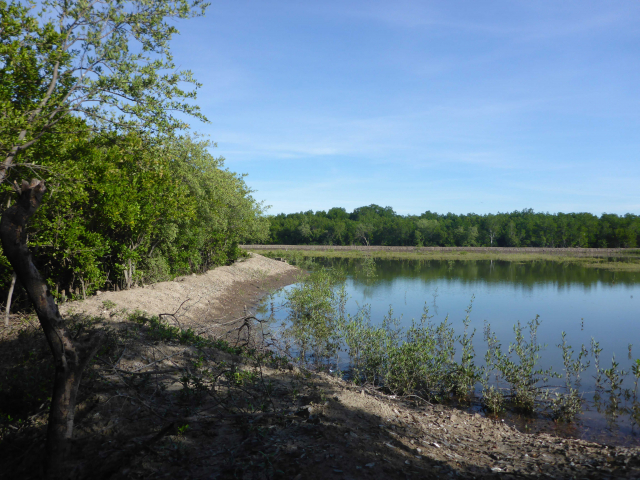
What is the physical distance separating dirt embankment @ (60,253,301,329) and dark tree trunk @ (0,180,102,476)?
5873mm

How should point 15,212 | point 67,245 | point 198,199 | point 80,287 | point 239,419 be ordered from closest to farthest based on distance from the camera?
point 15,212
point 239,419
point 67,245
point 80,287
point 198,199

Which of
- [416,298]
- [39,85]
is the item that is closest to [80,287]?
[39,85]

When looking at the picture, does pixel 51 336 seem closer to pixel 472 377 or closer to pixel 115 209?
pixel 472 377

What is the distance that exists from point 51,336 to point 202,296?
1781 cm

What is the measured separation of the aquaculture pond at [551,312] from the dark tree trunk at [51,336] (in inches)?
360

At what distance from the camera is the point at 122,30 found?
10656mm

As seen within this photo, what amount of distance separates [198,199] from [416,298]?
53.3 ft

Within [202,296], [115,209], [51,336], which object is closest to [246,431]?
[51,336]

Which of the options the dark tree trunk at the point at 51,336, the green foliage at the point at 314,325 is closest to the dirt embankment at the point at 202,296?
the green foliage at the point at 314,325

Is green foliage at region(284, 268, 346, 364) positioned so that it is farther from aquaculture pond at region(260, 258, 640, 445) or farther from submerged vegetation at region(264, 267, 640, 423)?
aquaculture pond at region(260, 258, 640, 445)

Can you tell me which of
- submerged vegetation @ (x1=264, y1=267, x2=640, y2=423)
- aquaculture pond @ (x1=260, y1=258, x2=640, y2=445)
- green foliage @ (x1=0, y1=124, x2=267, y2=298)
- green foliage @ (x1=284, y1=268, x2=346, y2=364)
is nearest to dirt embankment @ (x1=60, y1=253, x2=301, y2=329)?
green foliage @ (x1=0, y1=124, x2=267, y2=298)

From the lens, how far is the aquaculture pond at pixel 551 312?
969 centimetres

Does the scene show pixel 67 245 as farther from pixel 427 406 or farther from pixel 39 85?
pixel 427 406

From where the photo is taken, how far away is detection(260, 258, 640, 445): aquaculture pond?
31.8 ft
